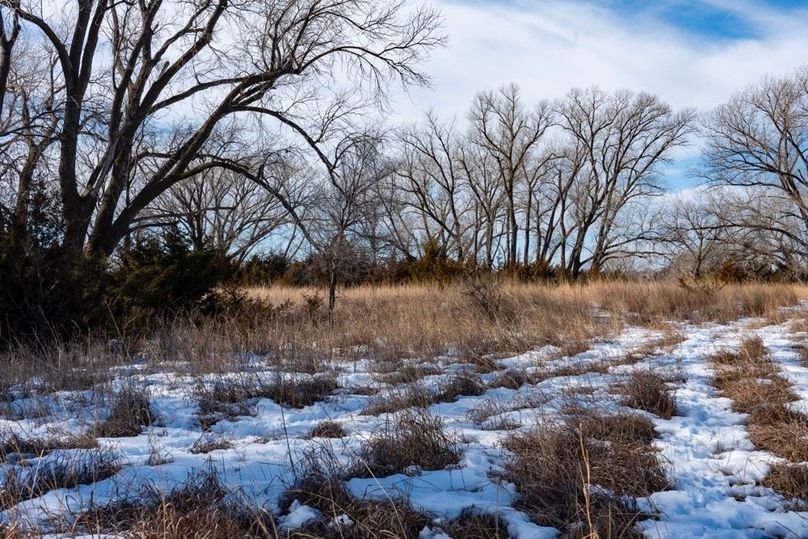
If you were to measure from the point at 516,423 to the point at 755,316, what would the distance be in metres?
7.82

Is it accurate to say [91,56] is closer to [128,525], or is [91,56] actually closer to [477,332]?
[477,332]

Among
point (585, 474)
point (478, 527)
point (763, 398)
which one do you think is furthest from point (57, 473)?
point (763, 398)

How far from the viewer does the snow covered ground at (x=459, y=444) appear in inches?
128

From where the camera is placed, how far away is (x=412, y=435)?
13.7 ft

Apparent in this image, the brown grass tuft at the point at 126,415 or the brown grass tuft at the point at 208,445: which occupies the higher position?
the brown grass tuft at the point at 126,415

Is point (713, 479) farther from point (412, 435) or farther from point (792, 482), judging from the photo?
point (412, 435)

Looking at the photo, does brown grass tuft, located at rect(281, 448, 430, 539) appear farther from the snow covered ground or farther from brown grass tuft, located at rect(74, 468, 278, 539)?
brown grass tuft, located at rect(74, 468, 278, 539)

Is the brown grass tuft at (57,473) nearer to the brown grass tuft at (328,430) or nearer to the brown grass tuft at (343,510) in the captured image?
the brown grass tuft at (343,510)

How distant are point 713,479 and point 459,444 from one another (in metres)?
1.57

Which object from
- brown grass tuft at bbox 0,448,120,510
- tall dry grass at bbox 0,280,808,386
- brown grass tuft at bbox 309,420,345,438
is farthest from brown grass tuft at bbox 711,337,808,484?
brown grass tuft at bbox 0,448,120,510

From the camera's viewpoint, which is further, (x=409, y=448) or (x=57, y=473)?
(x=409, y=448)

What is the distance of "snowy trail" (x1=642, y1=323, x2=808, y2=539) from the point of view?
311 cm

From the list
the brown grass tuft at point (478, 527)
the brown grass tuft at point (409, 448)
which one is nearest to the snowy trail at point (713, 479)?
the brown grass tuft at point (478, 527)

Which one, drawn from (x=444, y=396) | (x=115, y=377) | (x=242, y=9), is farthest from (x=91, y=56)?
(x=444, y=396)
